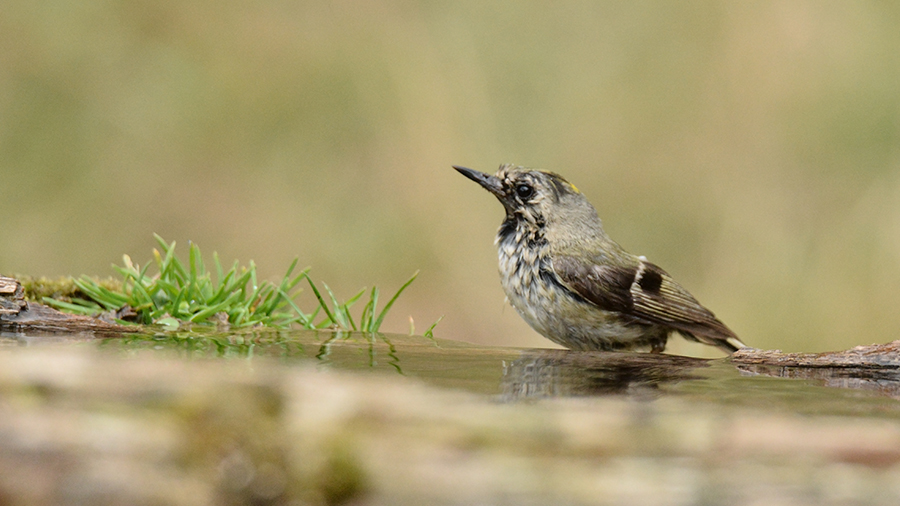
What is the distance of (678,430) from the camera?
1.55m

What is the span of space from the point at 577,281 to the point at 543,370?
1.56 meters

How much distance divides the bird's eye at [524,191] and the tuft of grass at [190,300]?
37.7 inches

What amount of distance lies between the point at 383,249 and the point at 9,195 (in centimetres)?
288

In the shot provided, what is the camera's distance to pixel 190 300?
3.55 m

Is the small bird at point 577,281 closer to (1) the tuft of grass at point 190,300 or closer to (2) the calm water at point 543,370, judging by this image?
(1) the tuft of grass at point 190,300

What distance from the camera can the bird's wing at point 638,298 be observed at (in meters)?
3.85

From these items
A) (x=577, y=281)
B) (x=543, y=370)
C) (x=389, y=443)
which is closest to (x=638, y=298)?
(x=577, y=281)

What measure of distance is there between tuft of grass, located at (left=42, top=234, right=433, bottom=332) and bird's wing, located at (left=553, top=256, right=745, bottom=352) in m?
0.78

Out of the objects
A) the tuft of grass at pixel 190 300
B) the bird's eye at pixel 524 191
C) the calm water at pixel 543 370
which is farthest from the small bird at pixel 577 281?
the calm water at pixel 543 370

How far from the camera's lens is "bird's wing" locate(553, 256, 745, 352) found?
151 inches

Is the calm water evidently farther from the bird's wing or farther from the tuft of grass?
the bird's wing

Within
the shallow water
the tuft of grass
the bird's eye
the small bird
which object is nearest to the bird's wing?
the small bird

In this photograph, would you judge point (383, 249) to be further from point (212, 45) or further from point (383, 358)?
point (383, 358)

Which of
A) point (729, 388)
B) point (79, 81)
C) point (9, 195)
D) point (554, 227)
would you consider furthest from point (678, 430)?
point (79, 81)
